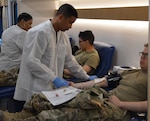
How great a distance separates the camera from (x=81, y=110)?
1.80 metres

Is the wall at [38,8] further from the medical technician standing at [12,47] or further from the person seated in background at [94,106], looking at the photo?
the person seated in background at [94,106]

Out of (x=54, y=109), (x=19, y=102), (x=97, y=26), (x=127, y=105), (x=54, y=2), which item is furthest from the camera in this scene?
(x=54, y=2)

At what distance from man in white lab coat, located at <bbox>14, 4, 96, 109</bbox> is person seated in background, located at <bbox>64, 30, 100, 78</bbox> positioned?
0.86m

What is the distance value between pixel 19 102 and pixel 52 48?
0.72m

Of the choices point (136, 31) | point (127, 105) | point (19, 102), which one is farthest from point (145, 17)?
point (19, 102)

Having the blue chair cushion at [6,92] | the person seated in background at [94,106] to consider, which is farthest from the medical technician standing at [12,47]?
the person seated in background at [94,106]

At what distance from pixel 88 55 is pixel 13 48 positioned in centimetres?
100

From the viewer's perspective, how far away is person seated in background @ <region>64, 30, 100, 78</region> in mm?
3385

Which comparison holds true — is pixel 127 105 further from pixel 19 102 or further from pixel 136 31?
pixel 136 31

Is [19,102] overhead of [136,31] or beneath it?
beneath

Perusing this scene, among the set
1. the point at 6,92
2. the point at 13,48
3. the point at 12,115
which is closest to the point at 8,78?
the point at 6,92

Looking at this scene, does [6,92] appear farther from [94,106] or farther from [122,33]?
[122,33]

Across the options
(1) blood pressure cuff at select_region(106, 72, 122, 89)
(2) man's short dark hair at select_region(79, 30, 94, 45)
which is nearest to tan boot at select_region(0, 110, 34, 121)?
(1) blood pressure cuff at select_region(106, 72, 122, 89)

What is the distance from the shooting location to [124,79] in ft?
7.80
